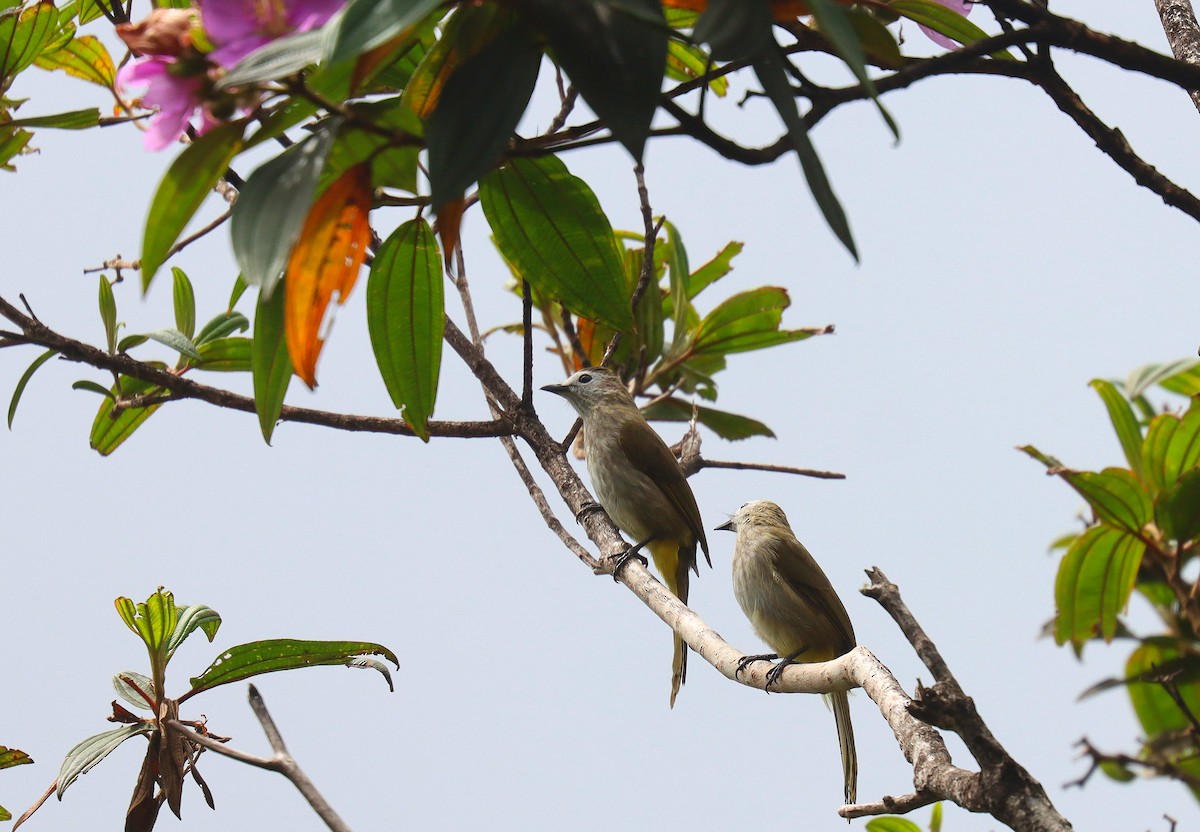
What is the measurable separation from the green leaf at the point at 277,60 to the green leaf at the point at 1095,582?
1188mm

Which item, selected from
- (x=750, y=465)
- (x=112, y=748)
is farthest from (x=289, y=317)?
(x=750, y=465)

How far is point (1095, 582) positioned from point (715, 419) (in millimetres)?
1788

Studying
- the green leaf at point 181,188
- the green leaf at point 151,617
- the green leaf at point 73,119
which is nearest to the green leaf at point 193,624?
the green leaf at point 151,617

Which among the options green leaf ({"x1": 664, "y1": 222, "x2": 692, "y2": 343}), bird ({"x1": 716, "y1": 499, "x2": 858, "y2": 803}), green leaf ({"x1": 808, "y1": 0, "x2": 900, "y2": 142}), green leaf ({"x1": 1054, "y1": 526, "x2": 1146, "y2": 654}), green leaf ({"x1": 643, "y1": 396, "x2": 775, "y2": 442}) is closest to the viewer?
green leaf ({"x1": 808, "y1": 0, "x2": 900, "y2": 142})

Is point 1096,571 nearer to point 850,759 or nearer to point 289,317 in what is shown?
point 289,317

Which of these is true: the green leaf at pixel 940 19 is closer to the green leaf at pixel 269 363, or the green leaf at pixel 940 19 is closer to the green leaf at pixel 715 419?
the green leaf at pixel 269 363

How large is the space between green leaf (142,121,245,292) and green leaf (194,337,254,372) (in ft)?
4.52

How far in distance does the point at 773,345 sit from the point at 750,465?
0.84m

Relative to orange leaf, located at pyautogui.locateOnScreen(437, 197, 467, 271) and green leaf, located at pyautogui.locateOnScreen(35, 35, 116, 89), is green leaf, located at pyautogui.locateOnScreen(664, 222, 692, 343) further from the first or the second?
orange leaf, located at pyautogui.locateOnScreen(437, 197, 467, 271)

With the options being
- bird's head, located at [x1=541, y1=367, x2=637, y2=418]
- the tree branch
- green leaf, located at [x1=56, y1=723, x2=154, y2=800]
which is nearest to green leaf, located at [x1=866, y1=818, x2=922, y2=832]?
the tree branch

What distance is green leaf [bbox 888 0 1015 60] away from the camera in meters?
1.37

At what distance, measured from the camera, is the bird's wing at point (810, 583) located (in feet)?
11.0

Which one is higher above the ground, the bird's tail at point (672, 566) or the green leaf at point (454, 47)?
the bird's tail at point (672, 566)

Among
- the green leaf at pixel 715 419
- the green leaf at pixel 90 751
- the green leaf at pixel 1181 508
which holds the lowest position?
the green leaf at pixel 90 751
